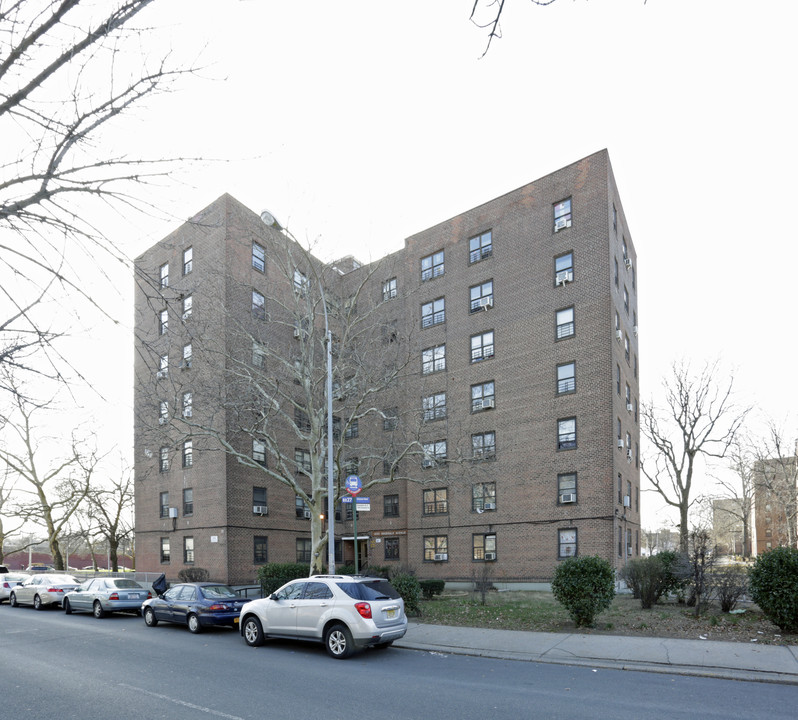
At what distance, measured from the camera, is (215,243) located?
3206cm

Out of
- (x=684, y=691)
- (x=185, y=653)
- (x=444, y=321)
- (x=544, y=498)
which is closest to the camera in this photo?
(x=684, y=691)

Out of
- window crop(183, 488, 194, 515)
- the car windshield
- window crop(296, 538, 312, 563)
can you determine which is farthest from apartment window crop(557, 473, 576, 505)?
window crop(183, 488, 194, 515)

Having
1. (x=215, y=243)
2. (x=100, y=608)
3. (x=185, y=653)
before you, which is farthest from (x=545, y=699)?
(x=215, y=243)

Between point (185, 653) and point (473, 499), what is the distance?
20643mm

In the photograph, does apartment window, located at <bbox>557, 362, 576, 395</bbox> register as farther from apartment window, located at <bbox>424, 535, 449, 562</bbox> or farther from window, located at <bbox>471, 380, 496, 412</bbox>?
apartment window, located at <bbox>424, 535, 449, 562</bbox>

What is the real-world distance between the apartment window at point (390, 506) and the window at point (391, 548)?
1.44m

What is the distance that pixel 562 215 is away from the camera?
30625 mm

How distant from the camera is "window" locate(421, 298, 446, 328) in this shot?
114 ft

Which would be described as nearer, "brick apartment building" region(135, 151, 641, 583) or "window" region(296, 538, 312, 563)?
"brick apartment building" region(135, 151, 641, 583)

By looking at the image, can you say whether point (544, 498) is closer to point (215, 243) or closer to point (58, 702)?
point (215, 243)

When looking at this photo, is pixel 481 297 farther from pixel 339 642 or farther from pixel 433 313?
pixel 339 642

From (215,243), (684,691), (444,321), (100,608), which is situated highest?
(215,243)

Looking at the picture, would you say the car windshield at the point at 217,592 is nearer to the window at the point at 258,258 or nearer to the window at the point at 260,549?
the window at the point at 260,549

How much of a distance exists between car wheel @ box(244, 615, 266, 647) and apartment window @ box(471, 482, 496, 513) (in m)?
18.2
